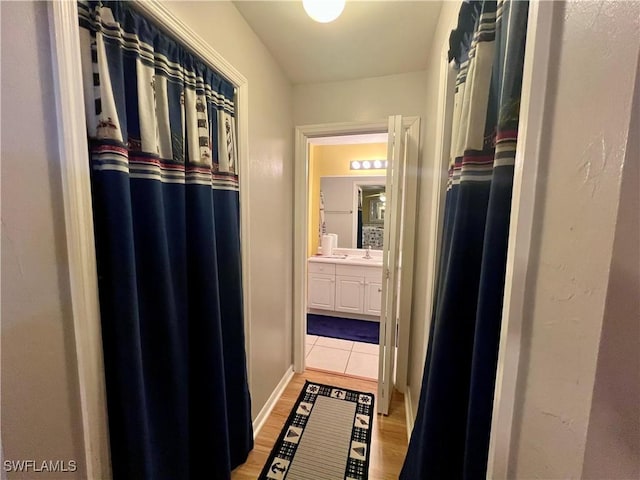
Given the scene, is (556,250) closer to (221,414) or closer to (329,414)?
(221,414)

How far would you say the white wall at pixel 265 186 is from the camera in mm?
1340

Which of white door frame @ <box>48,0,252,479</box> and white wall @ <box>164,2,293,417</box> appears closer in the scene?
white door frame @ <box>48,0,252,479</box>

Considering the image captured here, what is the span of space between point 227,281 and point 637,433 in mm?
1328

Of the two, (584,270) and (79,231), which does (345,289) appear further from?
(584,270)

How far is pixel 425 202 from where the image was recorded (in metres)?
1.67

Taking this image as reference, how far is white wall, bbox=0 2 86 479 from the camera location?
0.57m

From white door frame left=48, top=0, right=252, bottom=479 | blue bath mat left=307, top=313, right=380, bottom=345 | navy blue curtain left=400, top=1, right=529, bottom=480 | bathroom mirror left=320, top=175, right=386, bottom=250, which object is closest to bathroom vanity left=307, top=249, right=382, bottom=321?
blue bath mat left=307, top=313, right=380, bottom=345

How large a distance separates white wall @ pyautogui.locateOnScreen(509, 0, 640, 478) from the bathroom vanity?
2.83 meters

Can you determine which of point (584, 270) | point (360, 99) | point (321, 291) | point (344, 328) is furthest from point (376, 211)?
point (584, 270)

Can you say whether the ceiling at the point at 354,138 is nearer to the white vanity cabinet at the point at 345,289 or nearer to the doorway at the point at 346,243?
the doorway at the point at 346,243

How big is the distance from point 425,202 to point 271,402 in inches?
71.2

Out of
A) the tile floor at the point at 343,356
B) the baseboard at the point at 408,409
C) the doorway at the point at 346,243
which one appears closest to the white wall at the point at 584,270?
the baseboard at the point at 408,409

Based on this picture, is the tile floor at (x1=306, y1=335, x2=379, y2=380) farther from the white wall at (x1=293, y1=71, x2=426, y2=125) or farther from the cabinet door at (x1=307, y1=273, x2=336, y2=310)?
the white wall at (x1=293, y1=71, x2=426, y2=125)

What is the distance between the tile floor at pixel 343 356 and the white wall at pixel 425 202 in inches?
19.7
